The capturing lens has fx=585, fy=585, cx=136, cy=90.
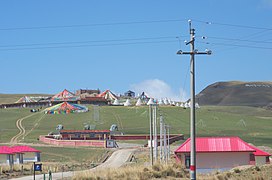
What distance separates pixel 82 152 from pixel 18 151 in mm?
16672

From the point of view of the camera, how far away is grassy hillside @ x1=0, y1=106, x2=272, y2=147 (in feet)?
304

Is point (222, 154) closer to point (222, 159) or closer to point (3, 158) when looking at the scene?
point (222, 159)

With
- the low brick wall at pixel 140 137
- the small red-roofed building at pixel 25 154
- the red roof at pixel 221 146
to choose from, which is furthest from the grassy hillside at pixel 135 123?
the small red-roofed building at pixel 25 154

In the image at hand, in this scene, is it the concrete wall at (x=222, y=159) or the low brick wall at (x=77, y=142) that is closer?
the concrete wall at (x=222, y=159)

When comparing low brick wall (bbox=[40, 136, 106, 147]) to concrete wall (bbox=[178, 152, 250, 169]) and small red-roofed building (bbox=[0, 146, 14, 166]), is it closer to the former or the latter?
small red-roofed building (bbox=[0, 146, 14, 166])

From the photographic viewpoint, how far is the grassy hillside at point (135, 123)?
92.8 metres

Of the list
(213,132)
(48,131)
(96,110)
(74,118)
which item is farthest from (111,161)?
(96,110)

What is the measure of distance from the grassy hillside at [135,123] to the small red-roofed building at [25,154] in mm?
26102

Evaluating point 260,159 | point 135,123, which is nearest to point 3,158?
point 260,159

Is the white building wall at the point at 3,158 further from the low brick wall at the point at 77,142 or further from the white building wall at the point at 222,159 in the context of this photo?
the low brick wall at the point at 77,142

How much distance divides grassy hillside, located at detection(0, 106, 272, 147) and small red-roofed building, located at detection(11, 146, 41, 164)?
2610cm

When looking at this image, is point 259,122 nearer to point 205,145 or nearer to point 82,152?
point 82,152

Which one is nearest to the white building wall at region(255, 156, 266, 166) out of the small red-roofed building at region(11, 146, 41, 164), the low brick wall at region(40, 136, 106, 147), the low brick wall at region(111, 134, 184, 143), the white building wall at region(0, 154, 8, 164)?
the small red-roofed building at region(11, 146, 41, 164)

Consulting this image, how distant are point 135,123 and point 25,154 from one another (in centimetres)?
5183
